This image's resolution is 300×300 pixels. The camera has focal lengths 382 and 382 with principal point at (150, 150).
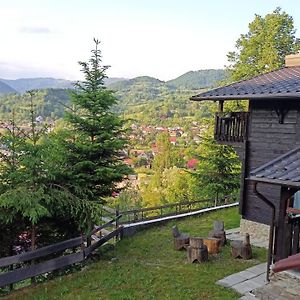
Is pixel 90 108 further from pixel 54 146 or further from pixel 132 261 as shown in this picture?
pixel 132 261

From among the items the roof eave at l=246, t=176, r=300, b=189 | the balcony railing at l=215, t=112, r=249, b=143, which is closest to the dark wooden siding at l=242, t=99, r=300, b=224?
the balcony railing at l=215, t=112, r=249, b=143

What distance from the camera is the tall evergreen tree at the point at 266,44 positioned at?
19.2 meters

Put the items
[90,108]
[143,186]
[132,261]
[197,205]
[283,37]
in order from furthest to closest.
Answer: [143,186] → [197,205] → [283,37] → [90,108] → [132,261]

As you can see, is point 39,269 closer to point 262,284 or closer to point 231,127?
point 262,284

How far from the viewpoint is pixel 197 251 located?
31.9 feet

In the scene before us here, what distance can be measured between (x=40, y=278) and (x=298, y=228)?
602 centimetres

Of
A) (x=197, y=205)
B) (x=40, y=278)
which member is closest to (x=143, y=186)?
(x=197, y=205)

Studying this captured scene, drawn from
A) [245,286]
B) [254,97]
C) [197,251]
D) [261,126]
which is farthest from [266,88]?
[245,286]

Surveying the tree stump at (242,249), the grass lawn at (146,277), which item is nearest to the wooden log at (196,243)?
the grass lawn at (146,277)

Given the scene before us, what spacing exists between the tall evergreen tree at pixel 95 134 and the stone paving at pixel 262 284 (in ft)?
14.9

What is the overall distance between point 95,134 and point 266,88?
5076mm

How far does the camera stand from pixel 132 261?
33.6 feet

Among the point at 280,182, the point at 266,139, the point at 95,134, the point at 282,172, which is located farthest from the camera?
the point at 95,134

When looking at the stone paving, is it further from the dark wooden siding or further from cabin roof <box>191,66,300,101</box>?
cabin roof <box>191,66,300,101</box>
